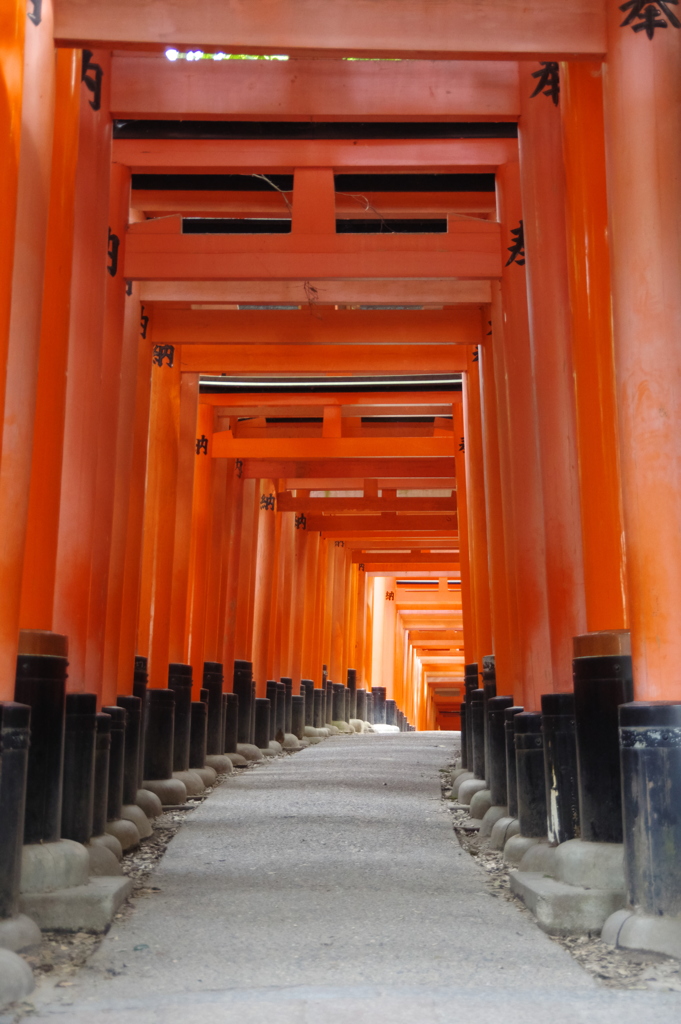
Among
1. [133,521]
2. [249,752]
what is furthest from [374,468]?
[133,521]

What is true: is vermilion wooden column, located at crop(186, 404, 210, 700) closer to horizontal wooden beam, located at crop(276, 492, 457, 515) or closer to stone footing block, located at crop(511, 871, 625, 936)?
horizontal wooden beam, located at crop(276, 492, 457, 515)

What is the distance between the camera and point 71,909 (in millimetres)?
3998

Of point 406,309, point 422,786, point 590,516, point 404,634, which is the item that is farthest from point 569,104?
point 404,634

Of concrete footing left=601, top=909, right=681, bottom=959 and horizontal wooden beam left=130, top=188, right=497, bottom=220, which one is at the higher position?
horizontal wooden beam left=130, top=188, right=497, bottom=220

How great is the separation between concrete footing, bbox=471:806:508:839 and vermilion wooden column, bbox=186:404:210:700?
14.2 feet

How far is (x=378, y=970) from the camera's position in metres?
3.33

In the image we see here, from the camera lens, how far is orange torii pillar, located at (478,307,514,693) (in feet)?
24.0

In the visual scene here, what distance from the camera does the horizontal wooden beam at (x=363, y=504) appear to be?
15.6 m

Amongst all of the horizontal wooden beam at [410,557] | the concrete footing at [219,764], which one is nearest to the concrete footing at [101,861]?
the concrete footing at [219,764]

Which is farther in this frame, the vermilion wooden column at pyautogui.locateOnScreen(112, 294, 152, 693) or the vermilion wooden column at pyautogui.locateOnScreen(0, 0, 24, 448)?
the vermilion wooden column at pyautogui.locateOnScreen(112, 294, 152, 693)

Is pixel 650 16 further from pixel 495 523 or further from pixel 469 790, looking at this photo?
pixel 469 790

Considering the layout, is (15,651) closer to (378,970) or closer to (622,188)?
(378,970)

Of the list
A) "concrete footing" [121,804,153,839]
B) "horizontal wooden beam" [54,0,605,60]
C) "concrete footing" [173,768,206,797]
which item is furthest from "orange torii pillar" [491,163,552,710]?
"concrete footing" [173,768,206,797]

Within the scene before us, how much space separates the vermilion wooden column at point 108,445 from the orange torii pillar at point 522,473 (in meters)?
2.36
